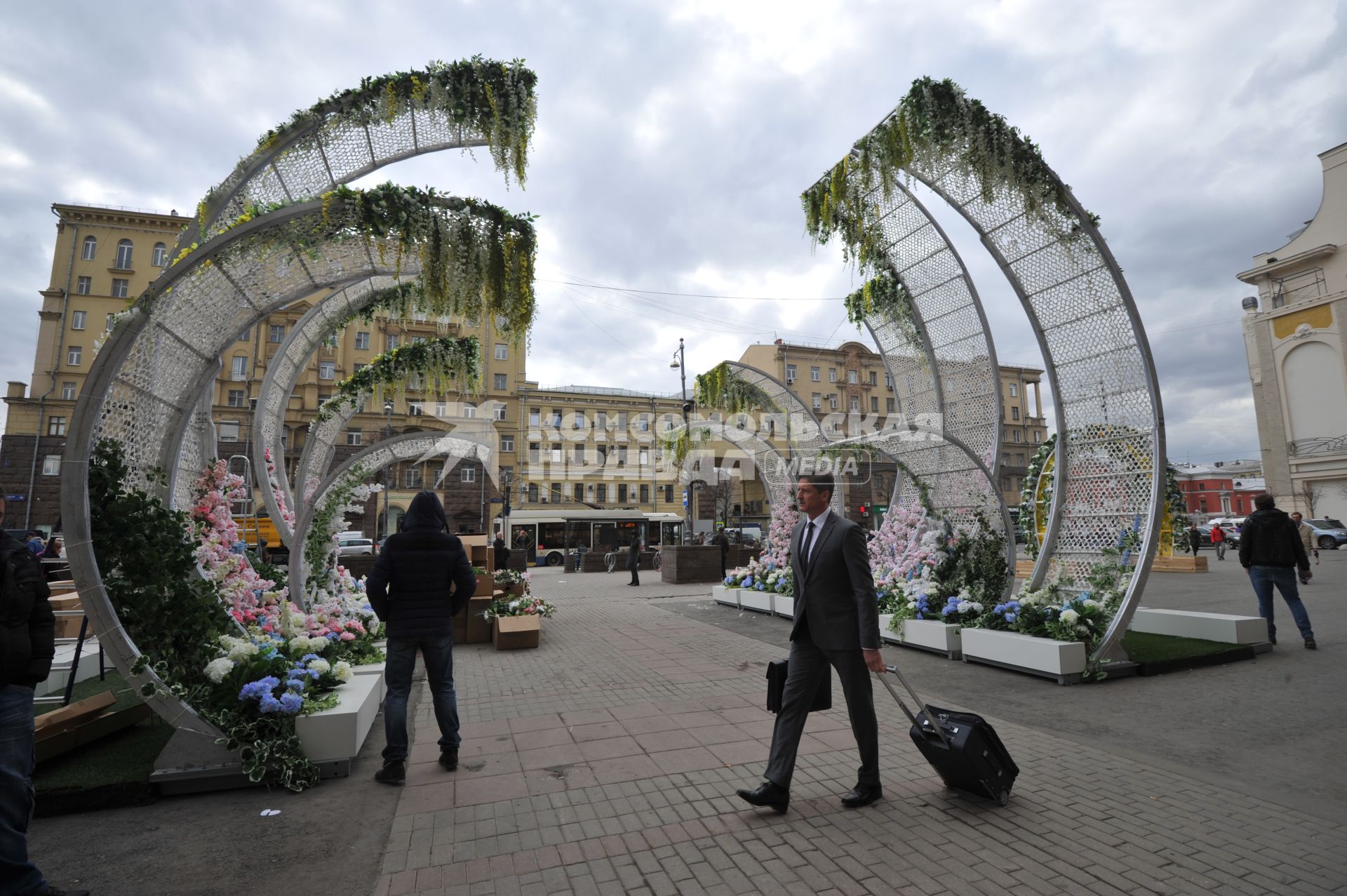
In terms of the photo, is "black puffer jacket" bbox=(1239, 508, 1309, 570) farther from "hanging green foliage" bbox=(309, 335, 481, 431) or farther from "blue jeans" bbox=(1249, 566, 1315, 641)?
"hanging green foliage" bbox=(309, 335, 481, 431)

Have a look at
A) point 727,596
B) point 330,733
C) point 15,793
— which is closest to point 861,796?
point 330,733

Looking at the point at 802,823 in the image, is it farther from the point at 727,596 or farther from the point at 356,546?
the point at 356,546

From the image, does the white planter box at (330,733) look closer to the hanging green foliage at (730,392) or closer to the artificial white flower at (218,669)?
the artificial white flower at (218,669)

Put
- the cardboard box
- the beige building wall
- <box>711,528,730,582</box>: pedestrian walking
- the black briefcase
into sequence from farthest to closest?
1. the beige building wall
2. <box>711,528,730,582</box>: pedestrian walking
3. the cardboard box
4. the black briefcase

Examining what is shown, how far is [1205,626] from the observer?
829 cm

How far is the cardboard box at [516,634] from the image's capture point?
29.8 feet

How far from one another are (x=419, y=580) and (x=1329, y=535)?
40143 millimetres

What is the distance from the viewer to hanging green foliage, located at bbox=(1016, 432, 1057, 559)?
9172 mm

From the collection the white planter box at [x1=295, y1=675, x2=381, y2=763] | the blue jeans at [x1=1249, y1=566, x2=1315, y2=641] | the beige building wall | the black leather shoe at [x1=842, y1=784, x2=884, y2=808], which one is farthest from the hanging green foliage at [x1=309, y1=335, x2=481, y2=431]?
the beige building wall

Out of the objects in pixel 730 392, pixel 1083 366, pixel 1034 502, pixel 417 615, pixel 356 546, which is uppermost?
pixel 730 392

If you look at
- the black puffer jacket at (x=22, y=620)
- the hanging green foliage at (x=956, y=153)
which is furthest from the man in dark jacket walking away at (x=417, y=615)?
the hanging green foliage at (x=956, y=153)

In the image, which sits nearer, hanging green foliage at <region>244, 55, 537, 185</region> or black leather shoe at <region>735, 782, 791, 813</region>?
black leather shoe at <region>735, 782, 791, 813</region>

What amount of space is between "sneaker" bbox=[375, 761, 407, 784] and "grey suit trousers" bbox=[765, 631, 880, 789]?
225cm

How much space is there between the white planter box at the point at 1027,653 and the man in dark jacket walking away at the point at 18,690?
717 centimetres
